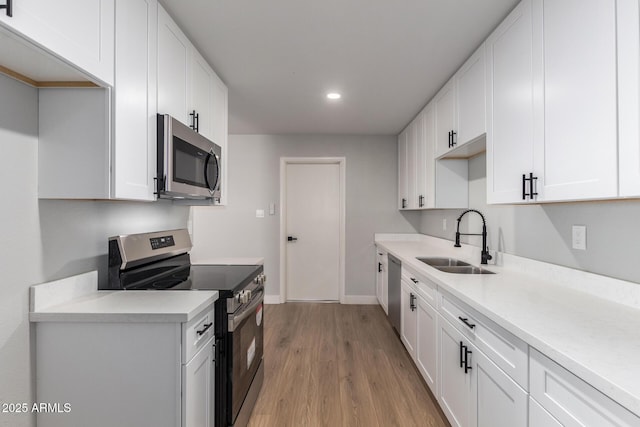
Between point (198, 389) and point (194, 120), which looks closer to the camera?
point (198, 389)

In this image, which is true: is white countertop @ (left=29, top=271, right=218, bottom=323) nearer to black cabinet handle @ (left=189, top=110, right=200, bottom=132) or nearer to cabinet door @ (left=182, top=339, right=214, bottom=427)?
cabinet door @ (left=182, top=339, right=214, bottom=427)

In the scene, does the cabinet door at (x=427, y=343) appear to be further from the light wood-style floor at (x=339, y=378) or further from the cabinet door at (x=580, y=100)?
the cabinet door at (x=580, y=100)

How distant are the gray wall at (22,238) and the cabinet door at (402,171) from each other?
334 centimetres

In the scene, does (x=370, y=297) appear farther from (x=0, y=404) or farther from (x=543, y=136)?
(x=0, y=404)

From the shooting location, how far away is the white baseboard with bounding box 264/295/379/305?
4355 mm

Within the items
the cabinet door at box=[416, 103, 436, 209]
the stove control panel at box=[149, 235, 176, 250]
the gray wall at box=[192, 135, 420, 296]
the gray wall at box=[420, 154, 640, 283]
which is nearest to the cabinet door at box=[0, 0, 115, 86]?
the stove control panel at box=[149, 235, 176, 250]

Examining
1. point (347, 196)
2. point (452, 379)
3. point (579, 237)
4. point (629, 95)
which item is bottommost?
point (452, 379)

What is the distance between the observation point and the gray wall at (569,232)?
53.5 inches

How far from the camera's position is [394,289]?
3191 millimetres

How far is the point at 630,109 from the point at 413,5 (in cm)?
112

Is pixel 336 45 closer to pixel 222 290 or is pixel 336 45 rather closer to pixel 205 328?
pixel 222 290

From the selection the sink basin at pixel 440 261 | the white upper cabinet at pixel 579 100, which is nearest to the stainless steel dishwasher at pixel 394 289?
the sink basin at pixel 440 261

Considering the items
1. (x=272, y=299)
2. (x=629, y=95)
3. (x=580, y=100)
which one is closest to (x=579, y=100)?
(x=580, y=100)

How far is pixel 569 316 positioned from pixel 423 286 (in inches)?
42.2
